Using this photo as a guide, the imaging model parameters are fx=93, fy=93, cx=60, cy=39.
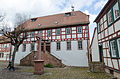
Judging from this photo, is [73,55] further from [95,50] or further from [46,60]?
[46,60]

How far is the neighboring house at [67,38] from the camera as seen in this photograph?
1572 centimetres

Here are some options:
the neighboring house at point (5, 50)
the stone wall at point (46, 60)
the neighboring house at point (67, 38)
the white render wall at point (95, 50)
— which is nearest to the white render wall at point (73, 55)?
the neighboring house at point (67, 38)

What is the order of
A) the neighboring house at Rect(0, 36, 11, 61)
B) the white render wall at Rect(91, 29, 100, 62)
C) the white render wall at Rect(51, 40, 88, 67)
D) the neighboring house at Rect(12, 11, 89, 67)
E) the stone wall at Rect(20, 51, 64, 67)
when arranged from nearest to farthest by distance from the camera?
the white render wall at Rect(91, 29, 100, 62) → the stone wall at Rect(20, 51, 64, 67) → the white render wall at Rect(51, 40, 88, 67) → the neighboring house at Rect(12, 11, 89, 67) → the neighboring house at Rect(0, 36, 11, 61)

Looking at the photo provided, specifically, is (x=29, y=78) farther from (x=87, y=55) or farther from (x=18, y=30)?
(x=87, y=55)

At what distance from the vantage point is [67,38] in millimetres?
16703

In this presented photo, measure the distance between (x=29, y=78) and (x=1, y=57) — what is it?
75.6 feet

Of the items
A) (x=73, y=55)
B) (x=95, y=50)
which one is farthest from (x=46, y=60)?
(x=95, y=50)

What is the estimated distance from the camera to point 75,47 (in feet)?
52.6

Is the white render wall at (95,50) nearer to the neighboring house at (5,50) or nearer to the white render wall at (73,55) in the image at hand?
the white render wall at (73,55)

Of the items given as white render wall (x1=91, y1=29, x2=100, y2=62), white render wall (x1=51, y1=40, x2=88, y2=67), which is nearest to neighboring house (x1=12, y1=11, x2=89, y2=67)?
white render wall (x1=51, y1=40, x2=88, y2=67)

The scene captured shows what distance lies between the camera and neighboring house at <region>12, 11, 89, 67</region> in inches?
619

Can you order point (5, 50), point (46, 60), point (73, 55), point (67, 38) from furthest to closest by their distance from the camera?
1. point (5, 50)
2. point (67, 38)
3. point (73, 55)
4. point (46, 60)

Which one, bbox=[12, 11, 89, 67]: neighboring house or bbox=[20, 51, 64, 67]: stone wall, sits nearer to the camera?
bbox=[20, 51, 64, 67]: stone wall

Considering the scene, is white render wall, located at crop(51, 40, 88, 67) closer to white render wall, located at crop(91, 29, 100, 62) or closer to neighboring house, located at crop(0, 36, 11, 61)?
white render wall, located at crop(91, 29, 100, 62)
